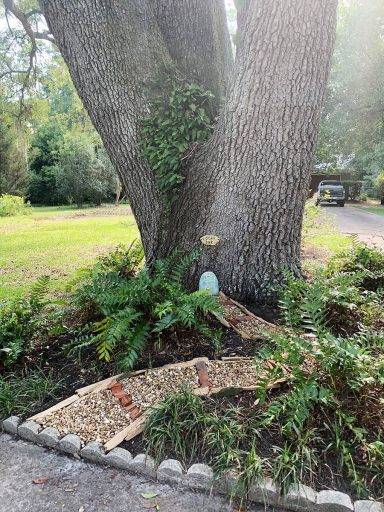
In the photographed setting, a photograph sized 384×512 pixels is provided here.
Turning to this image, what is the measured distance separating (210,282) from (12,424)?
5.61 ft

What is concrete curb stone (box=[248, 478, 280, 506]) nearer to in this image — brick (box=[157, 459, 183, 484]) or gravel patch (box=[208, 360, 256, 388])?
brick (box=[157, 459, 183, 484])

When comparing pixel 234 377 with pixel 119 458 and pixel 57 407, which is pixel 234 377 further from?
pixel 57 407

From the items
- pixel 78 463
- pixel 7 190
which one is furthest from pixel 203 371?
pixel 7 190

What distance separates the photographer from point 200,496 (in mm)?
1646

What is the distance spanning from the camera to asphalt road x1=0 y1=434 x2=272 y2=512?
1598mm

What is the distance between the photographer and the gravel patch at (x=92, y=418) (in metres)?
1.97

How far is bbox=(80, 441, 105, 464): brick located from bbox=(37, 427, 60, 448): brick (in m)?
0.18

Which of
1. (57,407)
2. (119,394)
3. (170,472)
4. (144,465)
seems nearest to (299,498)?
(170,472)

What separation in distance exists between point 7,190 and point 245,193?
63.1 ft

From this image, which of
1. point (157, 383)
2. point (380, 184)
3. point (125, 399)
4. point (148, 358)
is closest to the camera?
point (125, 399)

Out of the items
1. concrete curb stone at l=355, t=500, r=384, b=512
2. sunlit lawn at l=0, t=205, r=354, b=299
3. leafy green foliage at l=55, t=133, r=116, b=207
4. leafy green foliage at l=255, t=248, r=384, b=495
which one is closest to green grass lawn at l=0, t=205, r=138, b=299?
sunlit lawn at l=0, t=205, r=354, b=299

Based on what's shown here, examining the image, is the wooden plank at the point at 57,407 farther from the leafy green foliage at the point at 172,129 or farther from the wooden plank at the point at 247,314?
the leafy green foliage at the point at 172,129

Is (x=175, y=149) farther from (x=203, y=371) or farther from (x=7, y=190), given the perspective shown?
(x=7, y=190)

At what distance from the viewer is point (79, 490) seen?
5.55 ft
